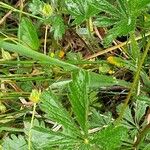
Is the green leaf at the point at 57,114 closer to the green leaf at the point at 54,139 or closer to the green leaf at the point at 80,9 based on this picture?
the green leaf at the point at 54,139

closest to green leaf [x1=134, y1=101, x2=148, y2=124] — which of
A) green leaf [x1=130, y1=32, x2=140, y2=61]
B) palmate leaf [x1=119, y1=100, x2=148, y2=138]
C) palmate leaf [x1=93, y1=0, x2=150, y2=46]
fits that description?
palmate leaf [x1=119, y1=100, x2=148, y2=138]

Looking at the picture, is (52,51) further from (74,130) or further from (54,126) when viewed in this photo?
(74,130)

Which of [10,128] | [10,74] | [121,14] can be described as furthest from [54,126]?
[121,14]

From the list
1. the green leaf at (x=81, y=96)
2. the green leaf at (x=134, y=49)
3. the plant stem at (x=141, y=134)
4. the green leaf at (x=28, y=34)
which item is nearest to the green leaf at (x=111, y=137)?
the green leaf at (x=81, y=96)

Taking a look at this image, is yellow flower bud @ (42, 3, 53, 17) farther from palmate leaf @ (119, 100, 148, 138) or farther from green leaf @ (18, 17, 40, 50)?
palmate leaf @ (119, 100, 148, 138)

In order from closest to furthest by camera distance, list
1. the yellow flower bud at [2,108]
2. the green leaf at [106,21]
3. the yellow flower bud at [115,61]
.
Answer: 1. the green leaf at [106,21]
2. the yellow flower bud at [115,61]
3. the yellow flower bud at [2,108]

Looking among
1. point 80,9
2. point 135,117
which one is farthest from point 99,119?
point 80,9
